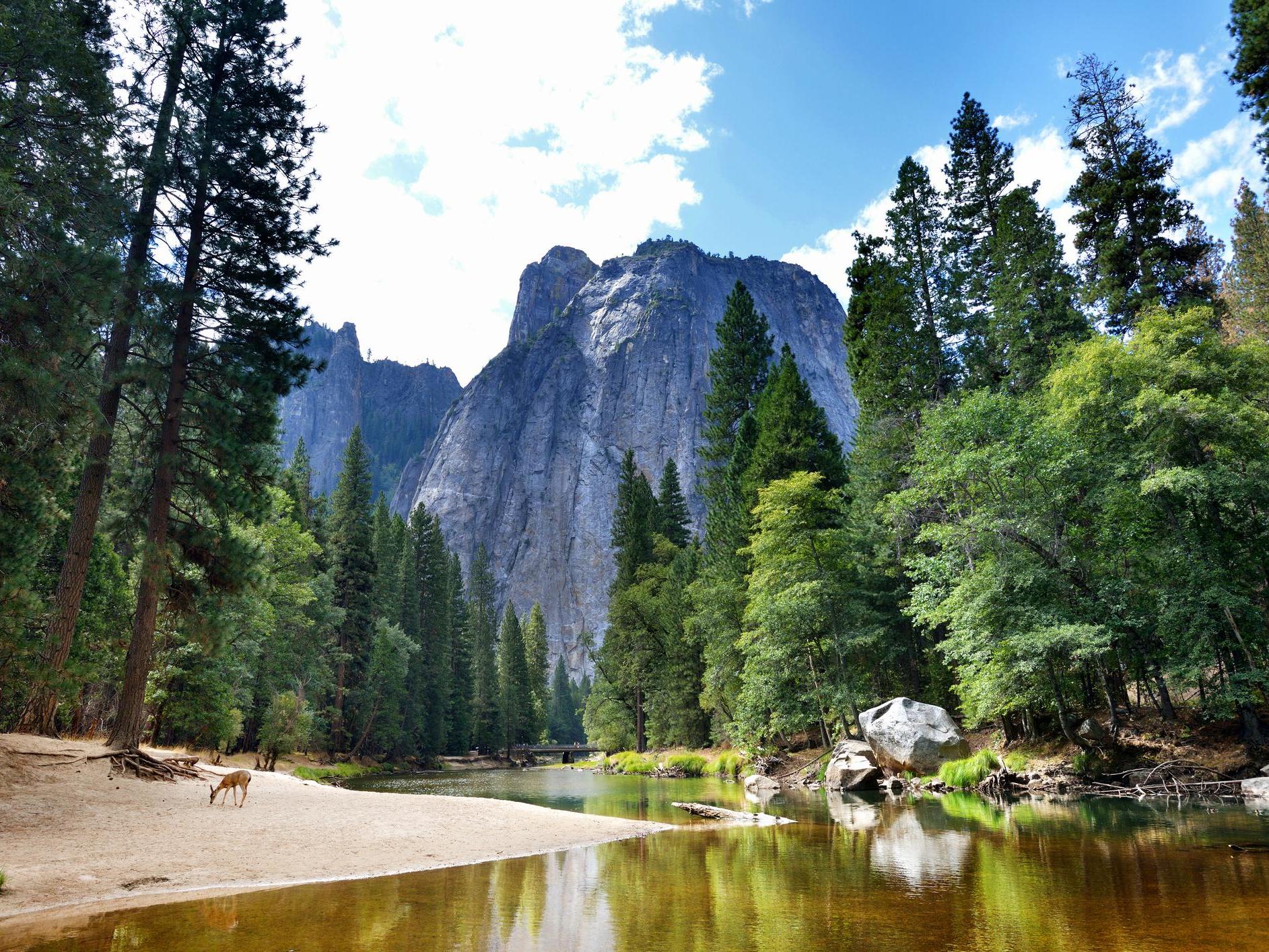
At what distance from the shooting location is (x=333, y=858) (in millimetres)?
9289

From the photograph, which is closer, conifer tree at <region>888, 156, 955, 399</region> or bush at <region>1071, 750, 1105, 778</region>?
bush at <region>1071, 750, 1105, 778</region>

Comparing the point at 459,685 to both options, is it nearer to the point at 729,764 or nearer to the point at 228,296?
the point at 729,764

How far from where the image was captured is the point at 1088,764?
714 inches

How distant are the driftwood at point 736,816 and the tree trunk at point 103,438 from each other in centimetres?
1306

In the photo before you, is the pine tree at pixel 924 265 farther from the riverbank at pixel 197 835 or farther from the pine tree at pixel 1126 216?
the riverbank at pixel 197 835

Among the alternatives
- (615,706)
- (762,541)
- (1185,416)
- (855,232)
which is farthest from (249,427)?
(615,706)

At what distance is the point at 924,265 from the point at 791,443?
976 cm

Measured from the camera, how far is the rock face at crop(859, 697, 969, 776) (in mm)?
21453

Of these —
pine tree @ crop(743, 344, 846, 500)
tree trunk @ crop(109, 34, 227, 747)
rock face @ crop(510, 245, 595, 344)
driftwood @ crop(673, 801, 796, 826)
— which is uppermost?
rock face @ crop(510, 245, 595, 344)

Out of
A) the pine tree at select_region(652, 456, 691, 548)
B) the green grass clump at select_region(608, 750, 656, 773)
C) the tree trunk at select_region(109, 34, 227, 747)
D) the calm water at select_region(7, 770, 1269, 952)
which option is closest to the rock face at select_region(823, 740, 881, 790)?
the calm water at select_region(7, 770, 1269, 952)

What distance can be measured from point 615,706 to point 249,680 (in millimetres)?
27521

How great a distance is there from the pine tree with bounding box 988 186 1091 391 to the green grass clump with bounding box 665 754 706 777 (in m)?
23.8

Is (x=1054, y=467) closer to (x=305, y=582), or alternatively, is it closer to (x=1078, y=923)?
(x=1078, y=923)

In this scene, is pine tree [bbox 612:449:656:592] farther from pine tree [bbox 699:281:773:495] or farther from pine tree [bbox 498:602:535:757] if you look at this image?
pine tree [bbox 498:602:535:757]
